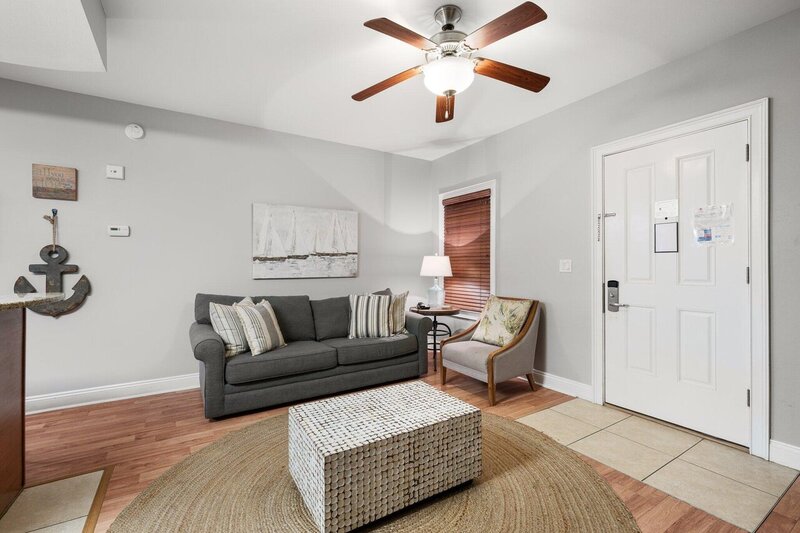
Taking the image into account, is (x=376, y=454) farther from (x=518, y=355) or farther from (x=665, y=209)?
(x=665, y=209)

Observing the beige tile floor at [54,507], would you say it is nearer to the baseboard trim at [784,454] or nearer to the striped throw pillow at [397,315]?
the striped throw pillow at [397,315]

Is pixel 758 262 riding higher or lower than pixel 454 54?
lower

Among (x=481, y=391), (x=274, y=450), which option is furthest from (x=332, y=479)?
(x=481, y=391)

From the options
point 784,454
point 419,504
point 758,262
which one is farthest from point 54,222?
point 784,454

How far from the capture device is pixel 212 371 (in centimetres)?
276

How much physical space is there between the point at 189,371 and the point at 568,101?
14.3ft

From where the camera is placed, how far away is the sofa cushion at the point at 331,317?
3752mm

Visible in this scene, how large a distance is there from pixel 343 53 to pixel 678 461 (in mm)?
3380

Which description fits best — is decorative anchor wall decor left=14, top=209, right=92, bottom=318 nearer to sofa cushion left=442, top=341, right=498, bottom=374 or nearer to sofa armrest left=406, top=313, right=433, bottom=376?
sofa armrest left=406, top=313, right=433, bottom=376

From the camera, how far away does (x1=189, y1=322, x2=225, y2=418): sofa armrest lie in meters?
2.74

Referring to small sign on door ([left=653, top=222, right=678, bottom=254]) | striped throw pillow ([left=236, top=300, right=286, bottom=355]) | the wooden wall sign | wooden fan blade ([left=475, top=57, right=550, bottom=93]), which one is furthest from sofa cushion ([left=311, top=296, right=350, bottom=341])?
small sign on door ([left=653, top=222, right=678, bottom=254])

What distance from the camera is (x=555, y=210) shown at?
11.4 feet

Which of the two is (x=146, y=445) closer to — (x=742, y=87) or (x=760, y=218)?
(x=760, y=218)

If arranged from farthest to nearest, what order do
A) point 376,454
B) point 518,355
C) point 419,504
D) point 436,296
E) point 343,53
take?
point 436,296 < point 518,355 < point 343,53 < point 419,504 < point 376,454
